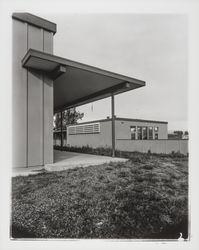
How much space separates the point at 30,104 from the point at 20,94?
13.3 inches

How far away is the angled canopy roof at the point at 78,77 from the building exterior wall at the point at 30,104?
312mm

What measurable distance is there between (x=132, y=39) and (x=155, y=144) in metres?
8.08

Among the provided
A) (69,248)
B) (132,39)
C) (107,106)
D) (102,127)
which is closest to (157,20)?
(132,39)

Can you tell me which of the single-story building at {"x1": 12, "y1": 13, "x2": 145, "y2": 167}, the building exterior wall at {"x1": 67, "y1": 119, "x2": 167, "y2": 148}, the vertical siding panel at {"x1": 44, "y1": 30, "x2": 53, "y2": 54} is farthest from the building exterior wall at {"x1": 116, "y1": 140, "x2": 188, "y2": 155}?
the vertical siding panel at {"x1": 44, "y1": 30, "x2": 53, "y2": 54}

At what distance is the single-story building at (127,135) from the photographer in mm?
10930

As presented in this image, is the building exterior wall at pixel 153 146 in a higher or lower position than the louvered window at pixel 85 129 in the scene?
lower

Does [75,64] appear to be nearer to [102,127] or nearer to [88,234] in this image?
[88,234]

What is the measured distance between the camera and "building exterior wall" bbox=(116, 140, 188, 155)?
10.4 metres

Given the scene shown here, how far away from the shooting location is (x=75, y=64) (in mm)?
4938

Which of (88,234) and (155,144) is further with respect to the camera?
(155,144)

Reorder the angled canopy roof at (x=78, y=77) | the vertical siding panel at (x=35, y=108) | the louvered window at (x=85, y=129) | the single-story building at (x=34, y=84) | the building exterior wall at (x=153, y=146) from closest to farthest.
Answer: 1. the angled canopy roof at (x=78, y=77)
2. the single-story building at (x=34, y=84)
3. the vertical siding panel at (x=35, y=108)
4. the building exterior wall at (x=153, y=146)
5. the louvered window at (x=85, y=129)

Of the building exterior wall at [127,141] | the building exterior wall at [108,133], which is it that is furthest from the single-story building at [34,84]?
the building exterior wall at [108,133]

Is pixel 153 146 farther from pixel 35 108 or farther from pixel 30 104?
pixel 30 104

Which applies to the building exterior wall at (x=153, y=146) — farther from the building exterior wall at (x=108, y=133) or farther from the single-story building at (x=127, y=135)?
the building exterior wall at (x=108, y=133)
